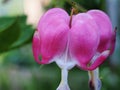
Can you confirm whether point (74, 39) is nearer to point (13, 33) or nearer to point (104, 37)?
point (104, 37)

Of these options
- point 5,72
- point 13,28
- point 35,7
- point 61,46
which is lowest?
point 35,7

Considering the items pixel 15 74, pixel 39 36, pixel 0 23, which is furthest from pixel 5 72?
pixel 39 36

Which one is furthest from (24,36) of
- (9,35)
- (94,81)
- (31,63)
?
(31,63)

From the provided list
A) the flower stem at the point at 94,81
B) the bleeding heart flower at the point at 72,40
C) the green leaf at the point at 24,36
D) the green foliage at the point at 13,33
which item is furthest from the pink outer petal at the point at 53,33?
the green leaf at the point at 24,36

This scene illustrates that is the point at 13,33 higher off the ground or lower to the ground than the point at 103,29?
lower

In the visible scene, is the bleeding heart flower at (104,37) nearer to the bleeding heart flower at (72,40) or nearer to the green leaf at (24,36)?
the bleeding heart flower at (72,40)

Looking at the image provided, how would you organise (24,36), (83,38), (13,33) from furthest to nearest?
(24,36), (13,33), (83,38)

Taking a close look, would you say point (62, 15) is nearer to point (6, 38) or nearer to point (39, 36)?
point (39, 36)

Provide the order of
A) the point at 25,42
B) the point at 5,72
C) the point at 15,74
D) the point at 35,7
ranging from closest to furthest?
the point at 25,42, the point at 5,72, the point at 15,74, the point at 35,7
